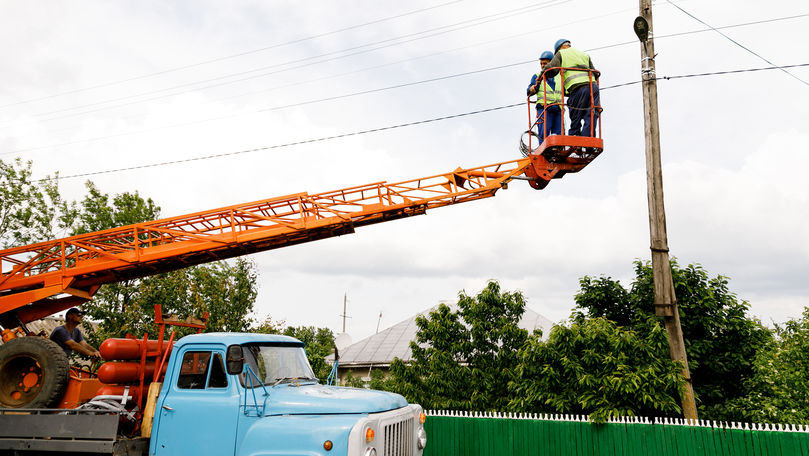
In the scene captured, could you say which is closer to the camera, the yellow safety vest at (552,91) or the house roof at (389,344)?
the yellow safety vest at (552,91)

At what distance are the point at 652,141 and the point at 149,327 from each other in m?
20.6

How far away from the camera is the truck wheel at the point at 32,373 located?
25.9 ft

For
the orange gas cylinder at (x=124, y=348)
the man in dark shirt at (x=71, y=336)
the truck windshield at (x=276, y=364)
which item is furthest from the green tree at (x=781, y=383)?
the man in dark shirt at (x=71, y=336)

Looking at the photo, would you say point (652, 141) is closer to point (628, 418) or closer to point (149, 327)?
point (628, 418)

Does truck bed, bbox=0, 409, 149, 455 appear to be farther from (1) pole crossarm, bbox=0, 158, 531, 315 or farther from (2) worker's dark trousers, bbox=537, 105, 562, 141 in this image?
(2) worker's dark trousers, bbox=537, 105, 562, 141

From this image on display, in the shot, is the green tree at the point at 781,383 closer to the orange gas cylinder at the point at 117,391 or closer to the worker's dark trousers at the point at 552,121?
the worker's dark trousers at the point at 552,121

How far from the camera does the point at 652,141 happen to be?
36.7 feet

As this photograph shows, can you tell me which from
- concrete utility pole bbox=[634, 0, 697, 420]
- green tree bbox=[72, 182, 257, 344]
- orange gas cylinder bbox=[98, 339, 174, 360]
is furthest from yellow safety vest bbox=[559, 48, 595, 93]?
green tree bbox=[72, 182, 257, 344]

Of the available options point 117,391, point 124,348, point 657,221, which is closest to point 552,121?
point 657,221

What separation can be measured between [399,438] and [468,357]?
1045 cm

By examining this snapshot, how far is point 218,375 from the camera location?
22.9 ft

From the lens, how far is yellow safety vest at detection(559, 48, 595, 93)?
10656mm

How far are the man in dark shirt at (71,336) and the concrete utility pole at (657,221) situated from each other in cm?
990

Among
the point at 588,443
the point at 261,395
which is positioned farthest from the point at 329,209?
the point at 588,443
